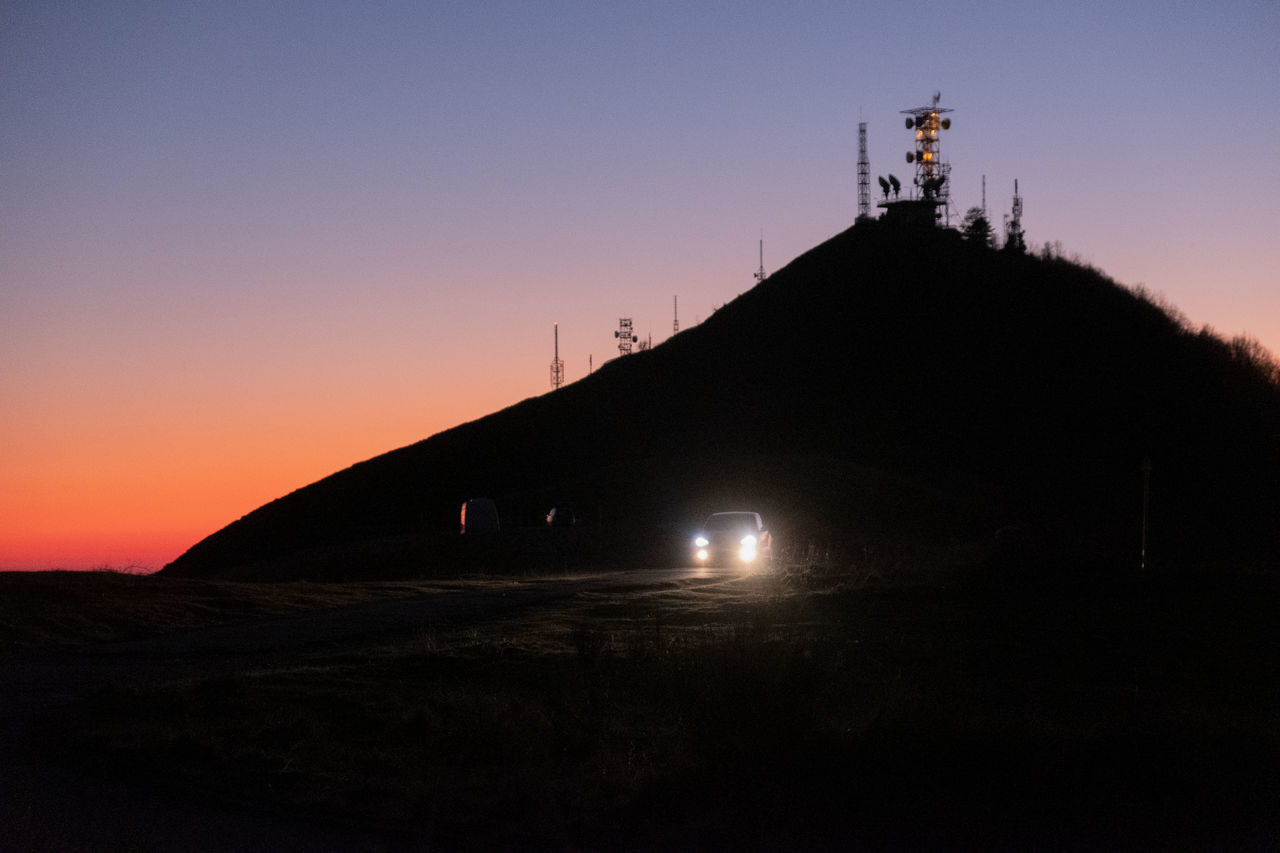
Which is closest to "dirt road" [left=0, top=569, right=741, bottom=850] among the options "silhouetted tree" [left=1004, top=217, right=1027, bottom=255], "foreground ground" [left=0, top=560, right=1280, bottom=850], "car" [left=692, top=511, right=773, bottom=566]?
"foreground ground" [left=0, top=560, right=1280, bottom=850]

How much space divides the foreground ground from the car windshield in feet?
57.5

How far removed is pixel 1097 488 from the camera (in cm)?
8712

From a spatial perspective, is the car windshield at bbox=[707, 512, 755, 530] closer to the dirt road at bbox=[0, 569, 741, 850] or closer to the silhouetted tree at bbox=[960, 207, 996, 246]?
the dirt road at bbox=[0, 569, 741, 850]

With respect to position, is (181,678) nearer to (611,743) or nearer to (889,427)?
(611,743)

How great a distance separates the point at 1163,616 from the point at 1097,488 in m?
70.2

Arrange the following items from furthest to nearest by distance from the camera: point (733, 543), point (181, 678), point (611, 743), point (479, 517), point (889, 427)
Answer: point (889, 427) → point (479, 517) → point (733, 543) → point (181, 678) → point (611, 743)

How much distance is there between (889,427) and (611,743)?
293 feet

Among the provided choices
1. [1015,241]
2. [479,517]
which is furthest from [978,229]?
[479,517]

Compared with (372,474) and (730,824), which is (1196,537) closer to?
(372,474)

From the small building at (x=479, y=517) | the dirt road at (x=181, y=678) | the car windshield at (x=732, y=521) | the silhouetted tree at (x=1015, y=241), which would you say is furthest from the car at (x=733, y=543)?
the silhouetted tree at (x=1015, y=241)

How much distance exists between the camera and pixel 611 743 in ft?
32.1

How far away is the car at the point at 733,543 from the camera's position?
109 feet

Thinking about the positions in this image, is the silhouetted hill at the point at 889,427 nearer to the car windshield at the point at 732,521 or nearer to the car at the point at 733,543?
the car windshield at the point at 732,521

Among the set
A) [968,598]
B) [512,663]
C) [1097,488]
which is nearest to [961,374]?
[1097,488]
